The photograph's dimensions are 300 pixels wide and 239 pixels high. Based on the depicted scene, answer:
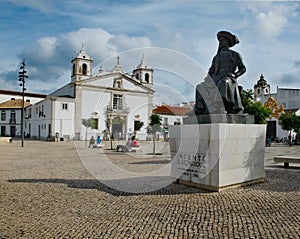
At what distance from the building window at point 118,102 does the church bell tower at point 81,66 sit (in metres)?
5.38

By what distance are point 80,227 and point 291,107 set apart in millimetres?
49036

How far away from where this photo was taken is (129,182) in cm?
812

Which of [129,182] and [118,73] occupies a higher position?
[118,73]

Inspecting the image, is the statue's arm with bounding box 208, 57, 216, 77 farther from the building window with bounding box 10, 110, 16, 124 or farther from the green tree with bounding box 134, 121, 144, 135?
the building window with bounding box 10, 110, 16, 124

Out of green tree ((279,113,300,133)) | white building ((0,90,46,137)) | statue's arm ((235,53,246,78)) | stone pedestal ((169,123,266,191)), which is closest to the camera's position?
stone pedestal ((169,123,266,191))

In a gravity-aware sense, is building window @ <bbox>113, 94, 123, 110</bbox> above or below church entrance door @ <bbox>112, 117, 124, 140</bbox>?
above

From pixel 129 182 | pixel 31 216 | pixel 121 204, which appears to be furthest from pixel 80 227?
pixel 129 182

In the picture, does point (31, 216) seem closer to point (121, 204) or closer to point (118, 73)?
point (121, 204)

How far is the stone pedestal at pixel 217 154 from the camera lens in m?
6.71

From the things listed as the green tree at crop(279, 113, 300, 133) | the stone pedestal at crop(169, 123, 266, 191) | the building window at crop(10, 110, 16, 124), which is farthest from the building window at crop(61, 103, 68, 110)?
the stone pedestal at crop(169, 123, 266, 191)

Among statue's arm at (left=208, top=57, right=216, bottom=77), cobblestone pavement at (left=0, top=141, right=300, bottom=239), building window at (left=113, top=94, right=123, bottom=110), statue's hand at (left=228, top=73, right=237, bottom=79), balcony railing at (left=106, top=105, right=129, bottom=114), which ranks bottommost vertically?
cobblestone pavement at (left=0, top=141, right=300, bottom=239)

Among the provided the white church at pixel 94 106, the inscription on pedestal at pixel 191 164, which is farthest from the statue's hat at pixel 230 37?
the white church at pixel 94 106

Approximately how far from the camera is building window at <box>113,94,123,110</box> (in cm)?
4853

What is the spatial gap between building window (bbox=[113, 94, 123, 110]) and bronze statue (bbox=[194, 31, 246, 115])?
41.0 meters
